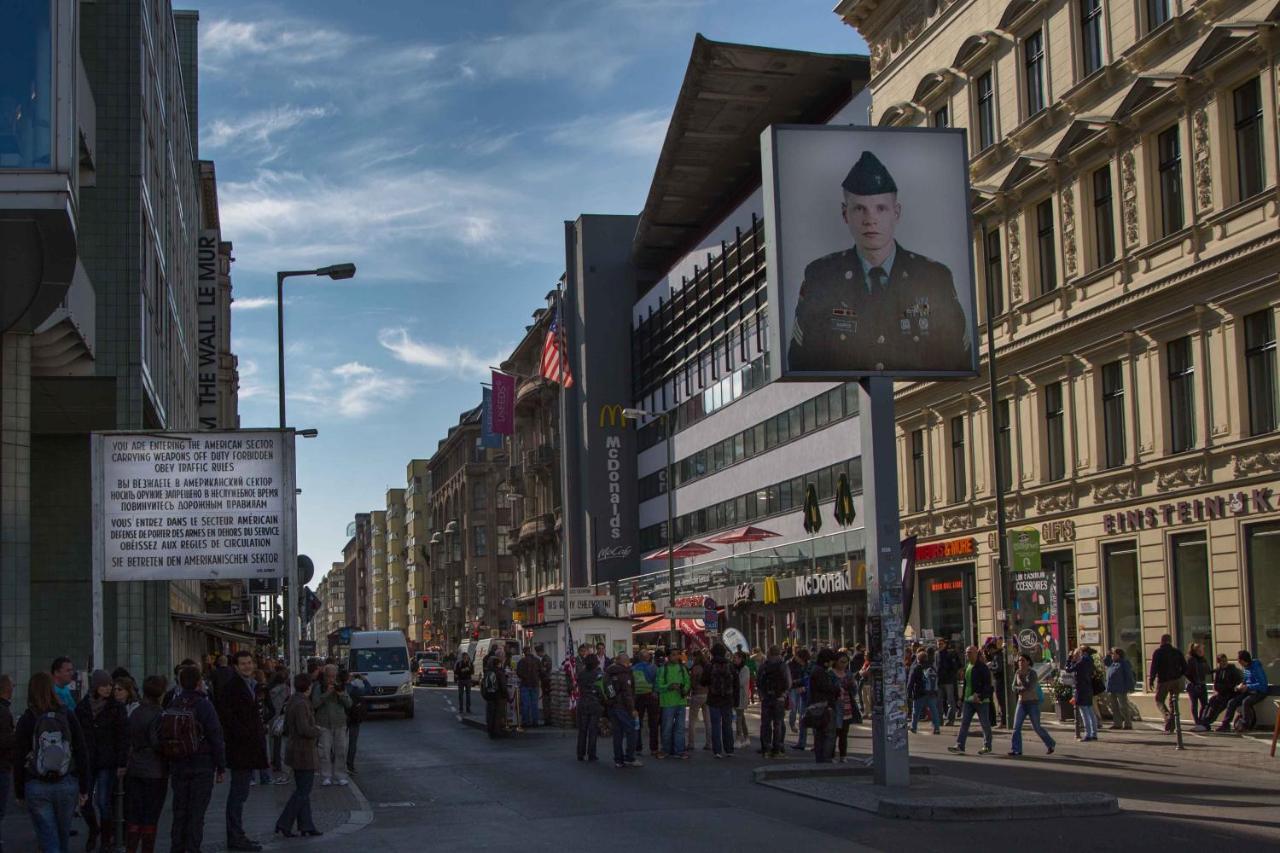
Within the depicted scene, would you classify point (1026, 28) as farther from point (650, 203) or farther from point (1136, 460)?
point (650, 203)

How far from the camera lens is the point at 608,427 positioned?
75.6m

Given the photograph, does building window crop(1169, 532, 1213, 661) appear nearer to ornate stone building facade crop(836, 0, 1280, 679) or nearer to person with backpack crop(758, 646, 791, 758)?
ornate stone building facade crop(836, 0, 1280, 679)

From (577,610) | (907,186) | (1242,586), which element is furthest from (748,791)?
(577,610)

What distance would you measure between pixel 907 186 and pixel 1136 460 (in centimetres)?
1365

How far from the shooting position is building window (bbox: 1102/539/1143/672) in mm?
32344

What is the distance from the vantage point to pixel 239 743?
14891 millimetres

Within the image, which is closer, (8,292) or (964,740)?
(8,292)

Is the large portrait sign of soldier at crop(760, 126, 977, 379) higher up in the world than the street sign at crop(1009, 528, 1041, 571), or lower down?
higher up

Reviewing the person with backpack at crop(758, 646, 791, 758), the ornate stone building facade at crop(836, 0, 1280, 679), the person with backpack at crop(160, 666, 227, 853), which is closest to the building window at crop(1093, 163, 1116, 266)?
the ornate stone building facade at crop(836, 0, 1280, 679)

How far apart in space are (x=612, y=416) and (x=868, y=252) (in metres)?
54.6

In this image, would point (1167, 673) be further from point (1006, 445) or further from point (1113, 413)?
point (1006, 445)

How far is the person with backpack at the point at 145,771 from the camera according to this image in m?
13.5

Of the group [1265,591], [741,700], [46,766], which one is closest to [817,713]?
[741,700]

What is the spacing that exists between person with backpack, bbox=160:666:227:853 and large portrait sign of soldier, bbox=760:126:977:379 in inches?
360
